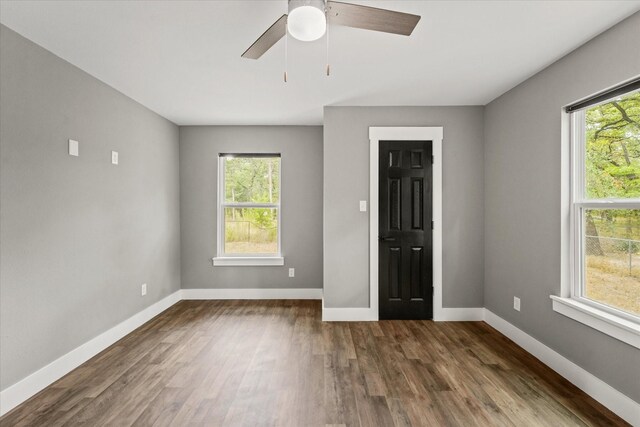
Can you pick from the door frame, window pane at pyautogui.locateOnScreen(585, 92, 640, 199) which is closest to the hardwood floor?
the door frame

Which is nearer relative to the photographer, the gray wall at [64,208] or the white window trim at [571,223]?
the gray wall at [64,208]

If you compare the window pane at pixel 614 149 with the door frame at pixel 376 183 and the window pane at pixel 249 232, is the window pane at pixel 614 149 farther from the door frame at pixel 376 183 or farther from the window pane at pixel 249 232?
the window pane at pixel 249 232

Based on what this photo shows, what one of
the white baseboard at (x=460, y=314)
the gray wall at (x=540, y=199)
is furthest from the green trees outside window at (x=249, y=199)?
the gray wall at (x=540, y=199)

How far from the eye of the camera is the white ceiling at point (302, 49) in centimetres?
208

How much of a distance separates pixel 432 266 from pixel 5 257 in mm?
3827

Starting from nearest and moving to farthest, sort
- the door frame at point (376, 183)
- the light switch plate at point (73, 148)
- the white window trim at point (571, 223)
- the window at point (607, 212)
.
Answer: the window at point (607, 212)
the white window trim at point (571, 223)
the light switch plate at point (73, 148)
the door frame at point (376, 183)

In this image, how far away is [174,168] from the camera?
4.86m

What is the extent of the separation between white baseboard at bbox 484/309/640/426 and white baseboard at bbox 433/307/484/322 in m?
0.47

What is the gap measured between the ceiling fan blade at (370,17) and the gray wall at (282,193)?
3234 mm

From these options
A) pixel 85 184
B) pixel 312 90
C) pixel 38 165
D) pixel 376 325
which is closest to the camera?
pixel 38 165

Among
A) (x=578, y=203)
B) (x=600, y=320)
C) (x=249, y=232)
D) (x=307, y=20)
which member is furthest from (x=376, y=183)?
(x=307, y=20)

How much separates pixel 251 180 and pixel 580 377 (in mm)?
4215

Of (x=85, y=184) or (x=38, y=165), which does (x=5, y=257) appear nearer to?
(x=38, y=165)

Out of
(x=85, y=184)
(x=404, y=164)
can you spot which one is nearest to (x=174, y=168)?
(x=85, y=184)
